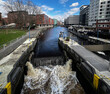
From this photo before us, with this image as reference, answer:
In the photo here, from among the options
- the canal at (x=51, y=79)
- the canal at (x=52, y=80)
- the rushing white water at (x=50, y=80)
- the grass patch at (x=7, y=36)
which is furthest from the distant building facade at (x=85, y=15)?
the rushing white water at (x=50, y=80)

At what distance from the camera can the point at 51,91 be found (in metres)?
10.1

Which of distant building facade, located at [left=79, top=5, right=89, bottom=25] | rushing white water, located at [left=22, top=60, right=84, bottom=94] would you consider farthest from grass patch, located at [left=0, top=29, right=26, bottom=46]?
distant building facade, located at [left=79, top=5, right=89, bottom=25]

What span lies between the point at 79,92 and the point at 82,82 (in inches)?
74.0

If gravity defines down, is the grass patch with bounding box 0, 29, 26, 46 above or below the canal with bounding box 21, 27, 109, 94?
above

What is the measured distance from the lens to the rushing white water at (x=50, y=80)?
10.2 metres

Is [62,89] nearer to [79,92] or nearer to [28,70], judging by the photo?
[79,92]

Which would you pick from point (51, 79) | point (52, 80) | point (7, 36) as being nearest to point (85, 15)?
point (7, 36)

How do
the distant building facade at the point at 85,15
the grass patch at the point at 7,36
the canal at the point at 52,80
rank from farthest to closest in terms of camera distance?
the distant building facade at the point at 85,15, the grass patch at the point at 7,36, the canal at the point at 52,80

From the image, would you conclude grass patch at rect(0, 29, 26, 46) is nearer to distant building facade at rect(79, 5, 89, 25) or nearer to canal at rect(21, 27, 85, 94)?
canal at rect(21, 27, 85, 94)

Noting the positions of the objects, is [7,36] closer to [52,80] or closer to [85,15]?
[52,80]

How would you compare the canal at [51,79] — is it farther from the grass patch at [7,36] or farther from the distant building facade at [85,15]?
the distant building facade at [85,15]

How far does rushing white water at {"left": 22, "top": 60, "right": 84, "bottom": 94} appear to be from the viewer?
10227mm

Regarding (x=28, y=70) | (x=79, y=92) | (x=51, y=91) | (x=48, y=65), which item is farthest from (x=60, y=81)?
(x=28, y=70)

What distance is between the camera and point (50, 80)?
39.4 ft
